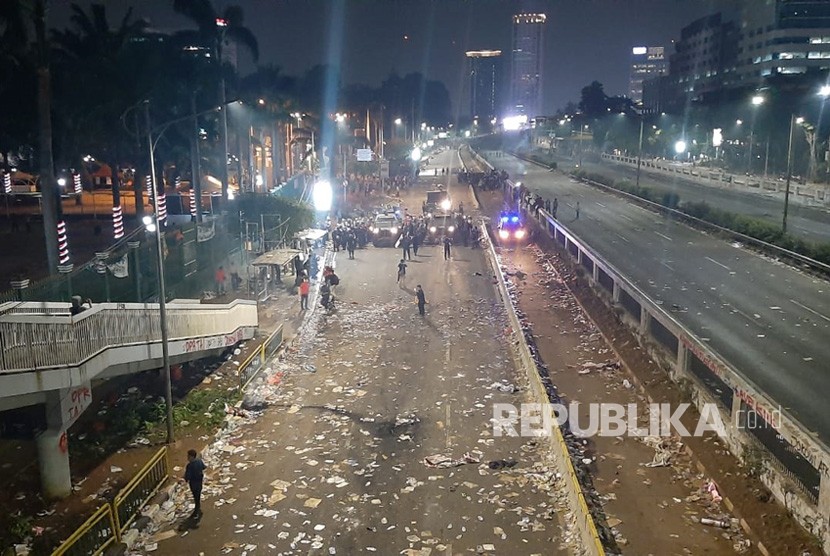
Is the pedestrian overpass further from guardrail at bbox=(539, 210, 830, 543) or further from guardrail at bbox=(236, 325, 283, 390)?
guardrail at bbox=(539, 210, 830, 543)

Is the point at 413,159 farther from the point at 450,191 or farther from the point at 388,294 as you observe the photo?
the point at 388,294

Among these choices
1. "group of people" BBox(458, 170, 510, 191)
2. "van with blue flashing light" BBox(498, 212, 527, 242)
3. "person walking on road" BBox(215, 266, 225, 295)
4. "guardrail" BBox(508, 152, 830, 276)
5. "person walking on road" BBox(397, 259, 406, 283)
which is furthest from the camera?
"group of people" BBox(458, 170, 510, 191)

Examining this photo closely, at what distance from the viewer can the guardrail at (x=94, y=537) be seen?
401 inches

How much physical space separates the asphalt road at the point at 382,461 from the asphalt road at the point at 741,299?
545cm

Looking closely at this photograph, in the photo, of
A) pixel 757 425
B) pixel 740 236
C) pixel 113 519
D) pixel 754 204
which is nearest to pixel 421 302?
pixel 757 425

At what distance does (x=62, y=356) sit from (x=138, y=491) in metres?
2.82

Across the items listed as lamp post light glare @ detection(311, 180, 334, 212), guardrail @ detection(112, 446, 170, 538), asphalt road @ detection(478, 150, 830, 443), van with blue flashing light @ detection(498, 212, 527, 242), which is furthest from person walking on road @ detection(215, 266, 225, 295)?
lamp post light glare @ detection(311, 180, 334, 212)

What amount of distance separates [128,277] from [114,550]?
40.8 ft

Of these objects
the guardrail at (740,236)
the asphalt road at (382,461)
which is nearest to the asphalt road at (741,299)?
the guardrail at (740,236)

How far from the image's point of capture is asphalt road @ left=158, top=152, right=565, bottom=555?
11664mm

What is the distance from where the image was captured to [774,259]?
28922mm

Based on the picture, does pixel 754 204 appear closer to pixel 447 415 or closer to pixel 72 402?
pixel 447 415

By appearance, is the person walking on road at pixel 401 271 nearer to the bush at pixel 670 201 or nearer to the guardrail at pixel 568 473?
the guardrail at pixel 568 473

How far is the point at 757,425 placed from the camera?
14.3 m
